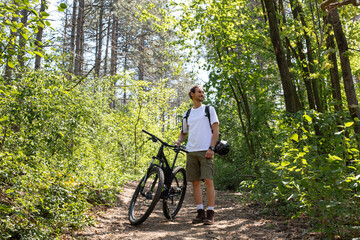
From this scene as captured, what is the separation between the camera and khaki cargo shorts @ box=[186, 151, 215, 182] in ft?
16.1

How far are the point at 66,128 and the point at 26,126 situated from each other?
2.08 feet

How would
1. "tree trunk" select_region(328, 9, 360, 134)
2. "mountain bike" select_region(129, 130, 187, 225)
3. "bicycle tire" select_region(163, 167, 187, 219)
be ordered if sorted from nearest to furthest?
"tree trunk" select_region(328, 9, 360, 134) < "mountain bike" select_region(129, 130, 187, 225) < "bicycle tire" select_region(163, 167, 187, 219)

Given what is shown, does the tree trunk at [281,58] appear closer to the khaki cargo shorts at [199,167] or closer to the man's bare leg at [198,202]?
the khaki cargo shorts at [199,167]

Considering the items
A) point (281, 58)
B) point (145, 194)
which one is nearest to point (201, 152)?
point (145, 194)

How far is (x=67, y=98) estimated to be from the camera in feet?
17.4

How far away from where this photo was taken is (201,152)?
16.4 ft

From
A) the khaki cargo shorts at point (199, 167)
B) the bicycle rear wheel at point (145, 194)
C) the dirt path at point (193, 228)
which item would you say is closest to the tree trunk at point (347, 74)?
the dirt path at point (193, 228)

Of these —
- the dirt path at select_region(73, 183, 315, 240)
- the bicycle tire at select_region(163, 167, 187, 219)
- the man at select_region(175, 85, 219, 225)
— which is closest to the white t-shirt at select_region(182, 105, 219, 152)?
the man at select_region(175, 85, 219, 225)

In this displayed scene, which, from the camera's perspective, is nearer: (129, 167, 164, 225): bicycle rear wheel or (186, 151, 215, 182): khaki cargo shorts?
(129, 167, 164, 225): bicycle rear wheel

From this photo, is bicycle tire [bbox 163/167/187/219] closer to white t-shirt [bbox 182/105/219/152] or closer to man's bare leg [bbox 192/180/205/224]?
man's bare leg [bbox 192/180/205/224]

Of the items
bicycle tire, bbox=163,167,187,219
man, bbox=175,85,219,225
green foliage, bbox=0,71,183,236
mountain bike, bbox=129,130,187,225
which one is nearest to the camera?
green foliage, bbox=0,71,183,236

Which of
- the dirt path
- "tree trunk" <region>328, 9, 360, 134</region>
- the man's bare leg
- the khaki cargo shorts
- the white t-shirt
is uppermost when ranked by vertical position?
"tree trunk" <region>328, 9, 360, 134</region>

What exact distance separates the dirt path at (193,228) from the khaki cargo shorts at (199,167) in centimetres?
73

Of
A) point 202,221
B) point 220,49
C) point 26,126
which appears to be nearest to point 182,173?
point 202,221
